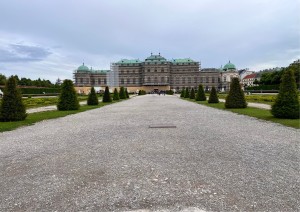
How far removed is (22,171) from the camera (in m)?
4.98

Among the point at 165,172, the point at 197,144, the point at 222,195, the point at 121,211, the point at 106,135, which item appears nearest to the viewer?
the point at 121,211

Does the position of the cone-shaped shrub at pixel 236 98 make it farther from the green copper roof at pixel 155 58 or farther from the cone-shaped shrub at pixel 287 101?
the green copper roof at pixel 155 58

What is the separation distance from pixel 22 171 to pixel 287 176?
4.78m

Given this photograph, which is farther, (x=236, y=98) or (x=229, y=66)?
(x=229, y=66)

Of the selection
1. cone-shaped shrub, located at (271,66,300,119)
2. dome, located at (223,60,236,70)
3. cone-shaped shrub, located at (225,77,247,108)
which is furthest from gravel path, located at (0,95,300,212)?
dome, located at (223,60,236,70)

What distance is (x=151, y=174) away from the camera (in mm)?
4676

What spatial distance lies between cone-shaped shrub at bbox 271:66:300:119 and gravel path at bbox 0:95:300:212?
5368 millimetres

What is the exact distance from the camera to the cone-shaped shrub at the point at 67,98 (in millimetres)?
20680

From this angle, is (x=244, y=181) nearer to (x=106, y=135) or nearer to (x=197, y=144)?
(x=197, y=144)

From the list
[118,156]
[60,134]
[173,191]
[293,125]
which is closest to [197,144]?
[118,156]

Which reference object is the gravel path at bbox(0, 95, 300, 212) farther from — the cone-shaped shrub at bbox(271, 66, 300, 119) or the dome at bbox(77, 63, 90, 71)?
the dome at bbox(77, 63, 90, 71)

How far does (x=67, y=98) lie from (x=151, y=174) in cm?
1766

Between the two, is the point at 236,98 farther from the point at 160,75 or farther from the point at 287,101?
the point at 160,75

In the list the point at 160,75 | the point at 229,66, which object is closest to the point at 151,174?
the point at 160,75
